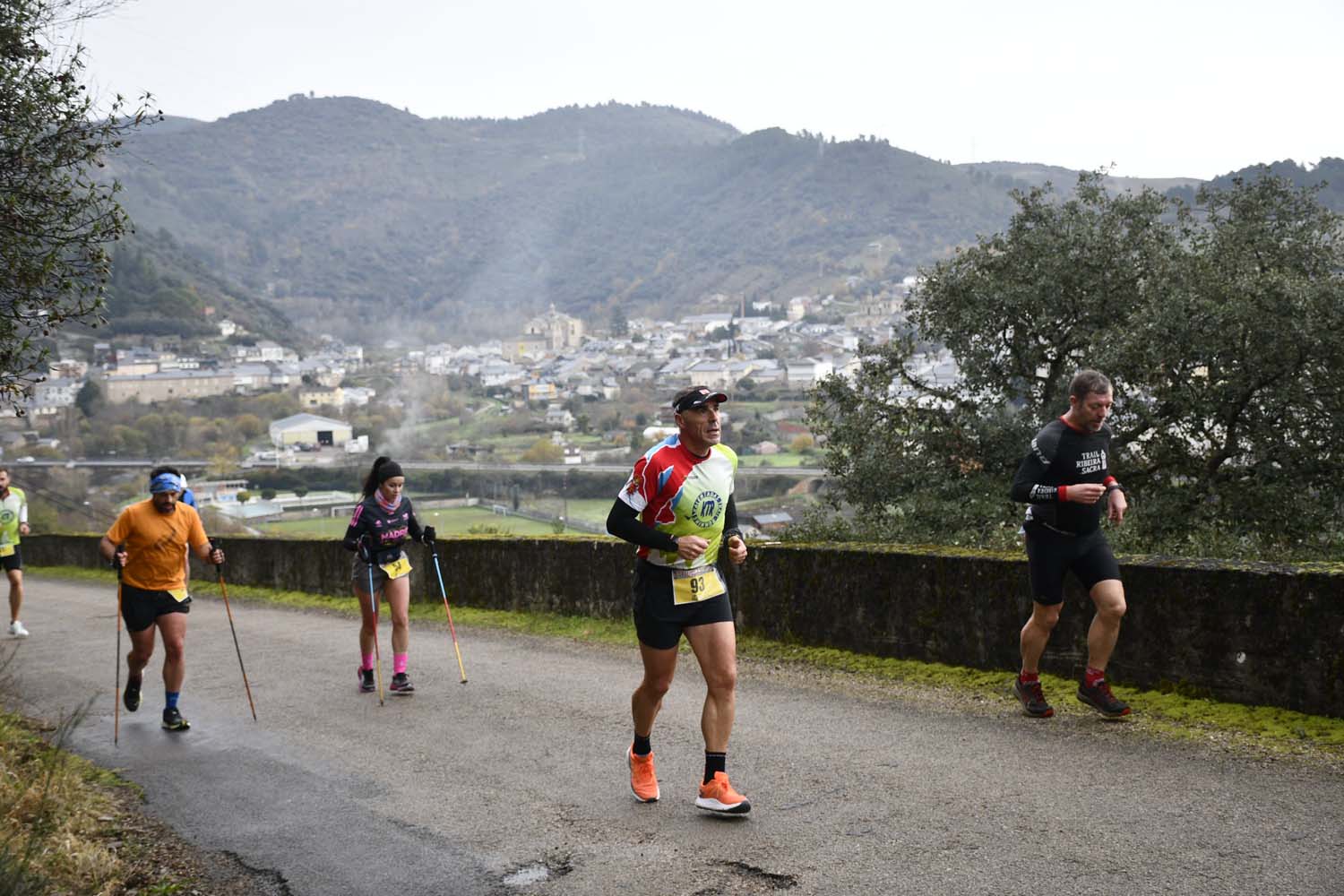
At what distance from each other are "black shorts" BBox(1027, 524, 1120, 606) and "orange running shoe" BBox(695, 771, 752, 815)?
7.61 ft

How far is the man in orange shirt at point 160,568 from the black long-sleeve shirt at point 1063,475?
220 inches

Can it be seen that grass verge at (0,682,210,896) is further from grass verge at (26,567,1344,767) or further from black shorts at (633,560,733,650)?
grass verge at (26,567,1344,767)

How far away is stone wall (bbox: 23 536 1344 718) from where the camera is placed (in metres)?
6.59

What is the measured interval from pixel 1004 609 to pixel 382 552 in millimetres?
4830

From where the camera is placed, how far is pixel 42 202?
777cm

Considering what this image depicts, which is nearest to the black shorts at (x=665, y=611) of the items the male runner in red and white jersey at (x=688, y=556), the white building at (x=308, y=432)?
the male runner in red and white jersey at (x=688, y=556)

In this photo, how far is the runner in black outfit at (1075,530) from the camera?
6.71m

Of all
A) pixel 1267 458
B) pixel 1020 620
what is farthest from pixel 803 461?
pixel 1020 620


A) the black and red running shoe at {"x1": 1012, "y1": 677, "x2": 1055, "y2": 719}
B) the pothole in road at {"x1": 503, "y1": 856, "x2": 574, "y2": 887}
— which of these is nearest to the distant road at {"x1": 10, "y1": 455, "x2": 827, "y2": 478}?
the black and red running shoe at {"x1": 1012, "y1": 677, "x2": 1055, "y2": 719}

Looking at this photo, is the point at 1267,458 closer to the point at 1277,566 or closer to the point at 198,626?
the point at 1277,566

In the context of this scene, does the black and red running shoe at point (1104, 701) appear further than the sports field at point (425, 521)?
No

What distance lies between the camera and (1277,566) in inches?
267

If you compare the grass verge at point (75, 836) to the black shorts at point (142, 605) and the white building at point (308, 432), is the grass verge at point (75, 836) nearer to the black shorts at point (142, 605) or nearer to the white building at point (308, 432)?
the black shorts at point (142, 605)

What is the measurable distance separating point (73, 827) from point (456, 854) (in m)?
2.05
